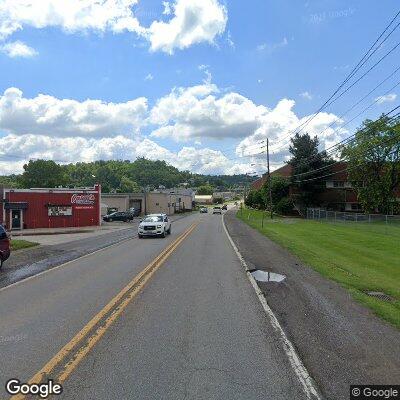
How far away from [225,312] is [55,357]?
3825 millimetres

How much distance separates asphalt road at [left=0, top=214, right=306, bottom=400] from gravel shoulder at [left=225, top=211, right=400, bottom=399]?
410 mm

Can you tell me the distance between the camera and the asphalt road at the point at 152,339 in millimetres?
5527

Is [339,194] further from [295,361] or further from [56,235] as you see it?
[295,361]

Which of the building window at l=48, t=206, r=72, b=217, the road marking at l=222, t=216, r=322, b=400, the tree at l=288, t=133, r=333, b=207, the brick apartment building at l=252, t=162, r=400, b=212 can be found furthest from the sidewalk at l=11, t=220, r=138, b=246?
the brick apartment building at l=252, t=162, r=400, b=212

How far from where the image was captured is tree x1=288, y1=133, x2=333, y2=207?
70812 millimetres

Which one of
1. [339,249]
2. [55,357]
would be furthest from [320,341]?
[339,249]

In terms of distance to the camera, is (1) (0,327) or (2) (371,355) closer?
(2) (371,355)

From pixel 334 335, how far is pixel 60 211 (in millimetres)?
48499

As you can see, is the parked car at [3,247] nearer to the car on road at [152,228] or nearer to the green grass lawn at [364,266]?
the green grass lawn at [364,266]

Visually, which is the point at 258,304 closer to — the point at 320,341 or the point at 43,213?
the point at 320,341

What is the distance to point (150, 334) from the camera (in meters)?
7.67

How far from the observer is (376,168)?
66.6 metres

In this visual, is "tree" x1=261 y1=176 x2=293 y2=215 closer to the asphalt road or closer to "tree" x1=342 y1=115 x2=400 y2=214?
"tree" x1=342 y1=115 x2=400 y2=214

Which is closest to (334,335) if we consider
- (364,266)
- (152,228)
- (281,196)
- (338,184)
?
(364,266)
